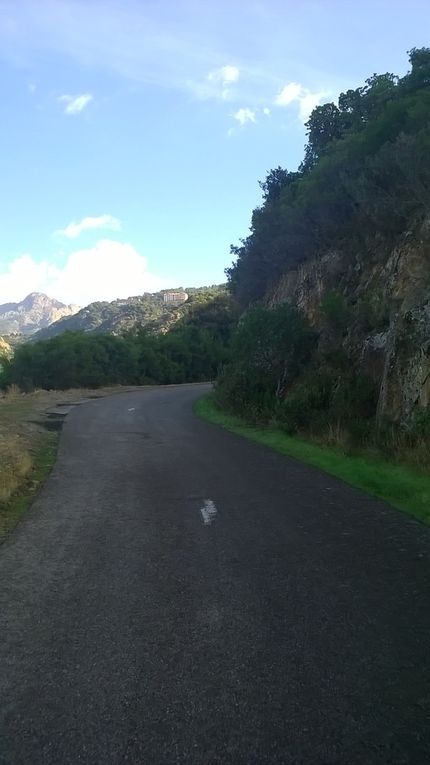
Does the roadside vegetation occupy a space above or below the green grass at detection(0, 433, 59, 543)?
above

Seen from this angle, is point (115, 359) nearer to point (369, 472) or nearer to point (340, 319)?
point (340, 319)

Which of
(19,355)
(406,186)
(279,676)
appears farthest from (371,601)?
(19,355)

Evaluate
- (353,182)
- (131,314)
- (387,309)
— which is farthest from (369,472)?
(131,314)

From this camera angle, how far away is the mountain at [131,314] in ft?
367

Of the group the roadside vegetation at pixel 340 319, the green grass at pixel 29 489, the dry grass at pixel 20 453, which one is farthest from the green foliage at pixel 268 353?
the green grass at pixel 29 489

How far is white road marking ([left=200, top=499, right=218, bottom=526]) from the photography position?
8.41 meters

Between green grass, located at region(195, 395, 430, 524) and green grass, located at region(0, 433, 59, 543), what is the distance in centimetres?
567

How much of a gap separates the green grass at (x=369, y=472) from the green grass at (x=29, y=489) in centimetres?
567

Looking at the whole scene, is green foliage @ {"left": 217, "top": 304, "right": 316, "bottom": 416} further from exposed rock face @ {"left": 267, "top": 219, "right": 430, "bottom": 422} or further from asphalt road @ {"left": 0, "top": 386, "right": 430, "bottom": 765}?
asphalt road @ {"left": 0, "top": 386, "right": 430, "bottom": 765}

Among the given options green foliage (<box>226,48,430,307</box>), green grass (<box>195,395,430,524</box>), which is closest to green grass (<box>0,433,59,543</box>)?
green grass (<box>195,395,430,524</box>)

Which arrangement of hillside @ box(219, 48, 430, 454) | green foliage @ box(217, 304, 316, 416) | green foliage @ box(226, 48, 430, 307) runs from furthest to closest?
1. green foliage @ box(217, 304, 316, 416)
2. green foliage @ box(226, 48, 430, 307)
3. hillside @ box(219, 48, 430, 454)

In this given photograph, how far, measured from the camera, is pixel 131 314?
14438 cm

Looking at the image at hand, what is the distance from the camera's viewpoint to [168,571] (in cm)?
625

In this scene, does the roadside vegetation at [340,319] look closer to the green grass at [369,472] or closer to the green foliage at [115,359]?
the green grass at [369,472]
